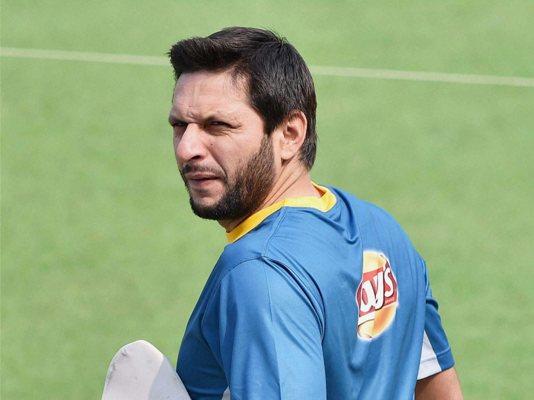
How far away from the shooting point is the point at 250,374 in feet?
9.18

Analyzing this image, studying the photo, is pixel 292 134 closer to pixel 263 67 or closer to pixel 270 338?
pixel 263 67

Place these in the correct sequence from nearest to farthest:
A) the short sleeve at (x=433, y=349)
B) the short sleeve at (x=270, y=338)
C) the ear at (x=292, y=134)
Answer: the short sleeve at (x=270, y=338) → the ear at (x=292, y=134) → the short sleeve at (x=433, y=349)

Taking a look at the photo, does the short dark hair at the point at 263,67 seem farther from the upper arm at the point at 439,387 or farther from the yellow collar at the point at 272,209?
the upper arm at the point at 439,387

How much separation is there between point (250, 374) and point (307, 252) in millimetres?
338

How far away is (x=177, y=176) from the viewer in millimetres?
7277

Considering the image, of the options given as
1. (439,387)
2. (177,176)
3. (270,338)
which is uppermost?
(177,176)

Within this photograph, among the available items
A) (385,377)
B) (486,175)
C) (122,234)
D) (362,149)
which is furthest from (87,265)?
(385,377)

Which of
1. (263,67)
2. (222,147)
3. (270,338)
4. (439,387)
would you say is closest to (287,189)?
(222,147)

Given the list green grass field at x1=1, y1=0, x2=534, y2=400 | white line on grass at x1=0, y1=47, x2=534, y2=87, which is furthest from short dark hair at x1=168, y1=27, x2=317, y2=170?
white line on grass at x1=0, y1=47, x2=534, y2=87

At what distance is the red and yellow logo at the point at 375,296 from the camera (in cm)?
316

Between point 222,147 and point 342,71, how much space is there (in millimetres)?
4913

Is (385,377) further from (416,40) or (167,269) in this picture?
(416,40)

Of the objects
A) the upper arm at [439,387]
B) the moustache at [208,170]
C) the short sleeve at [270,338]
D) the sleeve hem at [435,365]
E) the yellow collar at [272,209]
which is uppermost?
the moustache at [208,170]

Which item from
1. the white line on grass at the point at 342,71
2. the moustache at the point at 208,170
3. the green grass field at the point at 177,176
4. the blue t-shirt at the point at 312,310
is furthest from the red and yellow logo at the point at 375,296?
the white line on grass at the point at 342,71
